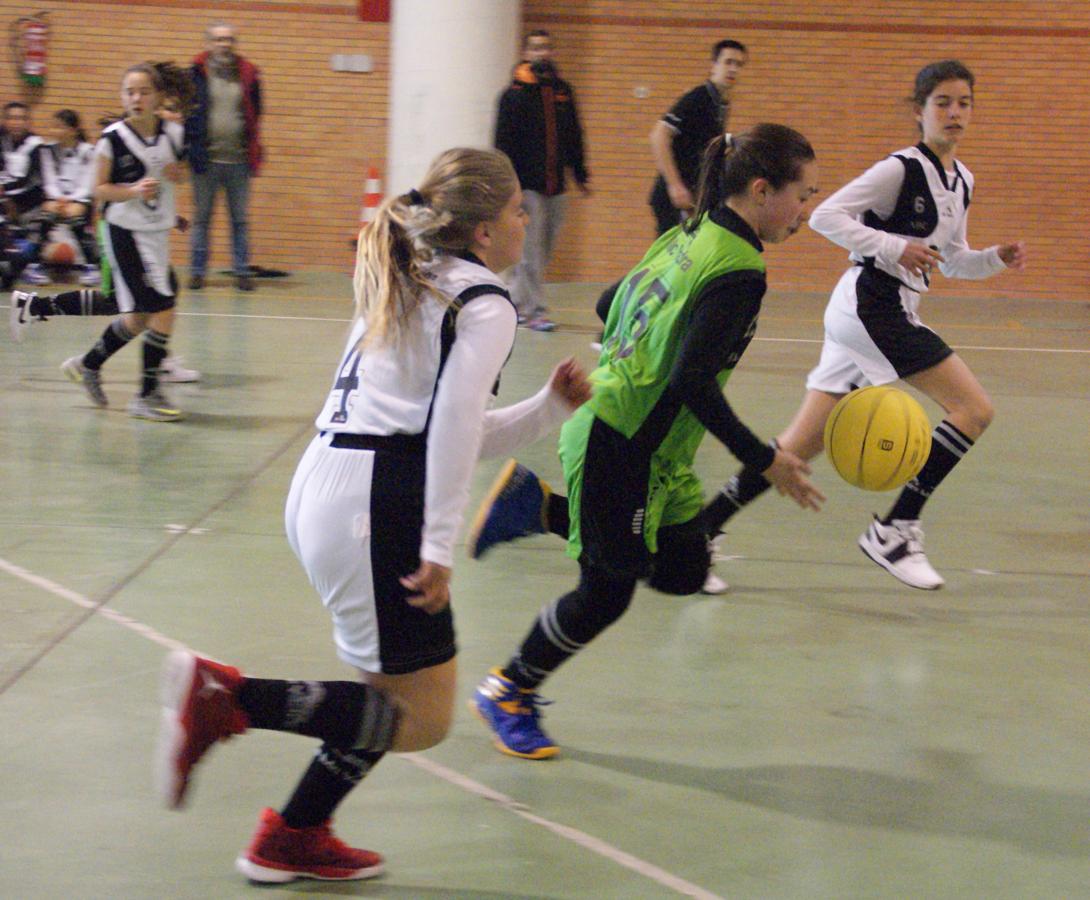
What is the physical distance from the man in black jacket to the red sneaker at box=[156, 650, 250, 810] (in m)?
7.49

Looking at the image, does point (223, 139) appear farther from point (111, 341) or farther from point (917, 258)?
point (917, 258)

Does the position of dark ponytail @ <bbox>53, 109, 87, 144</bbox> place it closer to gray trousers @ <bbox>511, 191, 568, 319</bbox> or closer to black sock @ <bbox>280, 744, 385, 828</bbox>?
gray trousers @ <bbox>511, 191, 568, 319</bbox>

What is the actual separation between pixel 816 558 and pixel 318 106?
9.43 meters

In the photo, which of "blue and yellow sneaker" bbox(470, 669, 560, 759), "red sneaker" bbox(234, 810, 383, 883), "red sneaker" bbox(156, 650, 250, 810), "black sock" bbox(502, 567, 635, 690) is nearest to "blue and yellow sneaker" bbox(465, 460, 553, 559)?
"black sock" bbox(502, 567, 635, 690)

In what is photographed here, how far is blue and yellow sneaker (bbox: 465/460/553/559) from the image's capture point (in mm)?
3686

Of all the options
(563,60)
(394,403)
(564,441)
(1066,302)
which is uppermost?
(563,60)

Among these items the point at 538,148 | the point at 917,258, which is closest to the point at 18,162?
the point at 538,148

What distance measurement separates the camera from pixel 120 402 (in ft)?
24.9

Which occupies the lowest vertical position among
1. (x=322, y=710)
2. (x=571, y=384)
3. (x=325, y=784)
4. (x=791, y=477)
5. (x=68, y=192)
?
(x=325, y=784)

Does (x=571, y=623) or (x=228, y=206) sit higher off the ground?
(x=228, y=206)

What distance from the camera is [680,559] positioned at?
367cm

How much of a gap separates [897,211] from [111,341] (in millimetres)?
4184

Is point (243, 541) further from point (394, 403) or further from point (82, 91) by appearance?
point (82, 91)

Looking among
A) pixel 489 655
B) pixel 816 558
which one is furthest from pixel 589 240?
pixel 489 655
